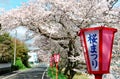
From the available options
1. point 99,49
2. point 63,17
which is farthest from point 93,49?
point 63,17

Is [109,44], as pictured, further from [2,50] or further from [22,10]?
[2,50]

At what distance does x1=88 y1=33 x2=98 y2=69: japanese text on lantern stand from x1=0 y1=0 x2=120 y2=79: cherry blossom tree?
9957 mm

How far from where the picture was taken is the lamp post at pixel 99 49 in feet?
16.6

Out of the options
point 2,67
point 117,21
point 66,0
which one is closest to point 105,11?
point 117,21

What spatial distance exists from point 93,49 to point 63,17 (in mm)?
10841

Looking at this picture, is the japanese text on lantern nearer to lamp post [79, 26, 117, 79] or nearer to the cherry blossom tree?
lamp post [79, 26, 117, 79]

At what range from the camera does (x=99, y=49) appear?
5.09m

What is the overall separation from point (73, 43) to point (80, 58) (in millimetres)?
1970

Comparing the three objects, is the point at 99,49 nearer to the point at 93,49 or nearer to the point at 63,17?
the point at 93,49

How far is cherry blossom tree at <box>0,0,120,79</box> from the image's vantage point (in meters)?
15.3

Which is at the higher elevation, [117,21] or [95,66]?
[117,21]

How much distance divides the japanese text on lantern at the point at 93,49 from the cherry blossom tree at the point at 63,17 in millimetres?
9957

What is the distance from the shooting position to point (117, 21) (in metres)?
15.4

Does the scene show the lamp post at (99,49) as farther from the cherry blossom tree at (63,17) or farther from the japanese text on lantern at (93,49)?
the cherry blossom tree at (63,17)
